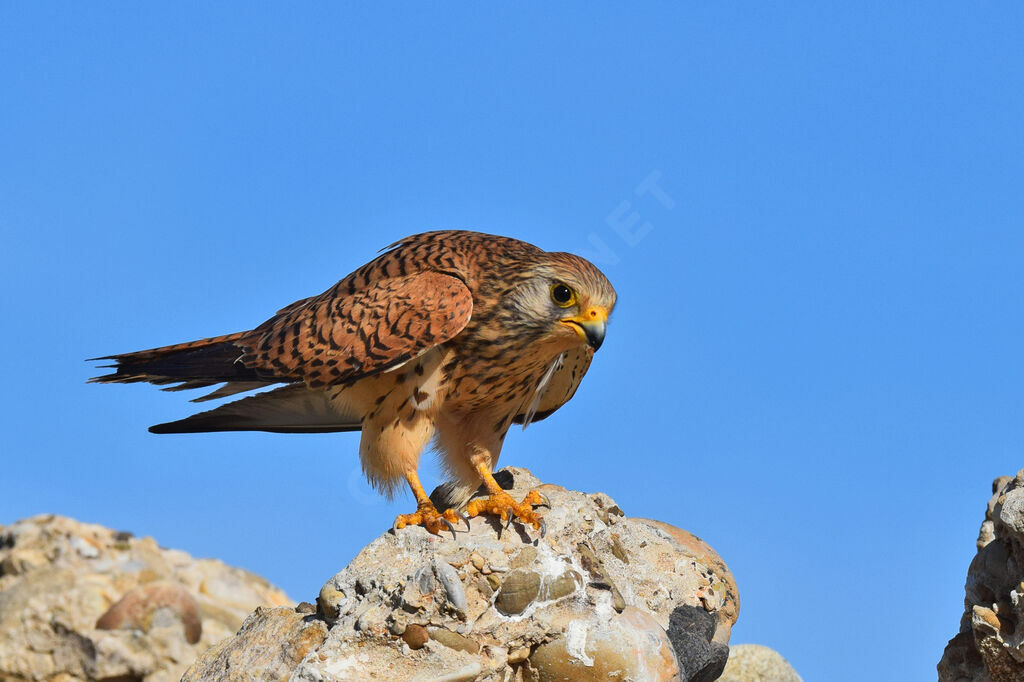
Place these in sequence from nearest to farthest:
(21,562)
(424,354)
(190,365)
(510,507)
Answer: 1. (510,507)
2. (424,354)
3. (190,365)
4. (21,562)

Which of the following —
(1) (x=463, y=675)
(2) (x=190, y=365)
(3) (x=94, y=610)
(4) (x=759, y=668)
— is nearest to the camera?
(1) (x=463, y=675)

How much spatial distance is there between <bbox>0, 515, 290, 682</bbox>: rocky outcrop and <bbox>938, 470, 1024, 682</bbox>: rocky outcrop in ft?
18.3

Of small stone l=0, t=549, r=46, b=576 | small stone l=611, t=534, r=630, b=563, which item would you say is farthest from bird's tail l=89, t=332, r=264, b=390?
small stone l=0, t=549, r=46, b=576

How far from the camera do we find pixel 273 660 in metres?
4.95

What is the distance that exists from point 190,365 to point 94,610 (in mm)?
3589

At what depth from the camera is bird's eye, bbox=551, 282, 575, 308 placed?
5.78 metres

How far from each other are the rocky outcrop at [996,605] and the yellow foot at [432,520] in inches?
101

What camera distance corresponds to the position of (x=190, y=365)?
20.7 feet

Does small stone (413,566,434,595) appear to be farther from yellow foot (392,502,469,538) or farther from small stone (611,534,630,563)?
small stone (611,534,630,563)

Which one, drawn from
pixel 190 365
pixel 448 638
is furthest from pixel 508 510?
pixel 190 365

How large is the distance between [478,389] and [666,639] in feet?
5.68

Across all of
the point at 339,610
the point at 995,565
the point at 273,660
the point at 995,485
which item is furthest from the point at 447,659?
the point at 995,485

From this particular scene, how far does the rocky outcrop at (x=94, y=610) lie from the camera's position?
855cm

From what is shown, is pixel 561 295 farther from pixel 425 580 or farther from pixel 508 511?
pixel 425 580
